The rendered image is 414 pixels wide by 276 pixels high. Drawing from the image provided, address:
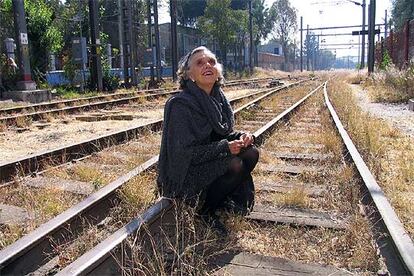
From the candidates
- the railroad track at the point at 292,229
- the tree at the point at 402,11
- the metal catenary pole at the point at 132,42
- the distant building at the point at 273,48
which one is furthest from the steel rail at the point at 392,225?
the distant building at the point at 273,48

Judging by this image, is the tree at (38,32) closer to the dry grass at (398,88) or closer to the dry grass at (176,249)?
the dry grass at (398,88)

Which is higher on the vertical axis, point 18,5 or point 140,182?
point 18,5

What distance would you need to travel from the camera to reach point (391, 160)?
553 centimetres

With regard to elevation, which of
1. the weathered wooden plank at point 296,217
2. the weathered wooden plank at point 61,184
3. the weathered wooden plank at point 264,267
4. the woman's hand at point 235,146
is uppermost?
the woman's hand at point 235,146

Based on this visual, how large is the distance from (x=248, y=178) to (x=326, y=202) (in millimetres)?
786

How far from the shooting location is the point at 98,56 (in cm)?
1891

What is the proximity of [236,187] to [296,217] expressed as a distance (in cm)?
53

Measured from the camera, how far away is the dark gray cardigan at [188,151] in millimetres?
3197

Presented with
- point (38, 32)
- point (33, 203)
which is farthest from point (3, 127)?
point (38, 32)

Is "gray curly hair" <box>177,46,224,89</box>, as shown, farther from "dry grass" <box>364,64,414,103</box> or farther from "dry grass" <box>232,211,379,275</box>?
"dry grass" <box>364,64,414,103</box>

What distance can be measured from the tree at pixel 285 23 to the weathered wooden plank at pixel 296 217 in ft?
290

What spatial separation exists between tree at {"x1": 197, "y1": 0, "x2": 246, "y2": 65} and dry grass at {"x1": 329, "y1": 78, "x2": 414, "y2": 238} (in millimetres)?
35134

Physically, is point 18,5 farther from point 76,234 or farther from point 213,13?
point 213,13

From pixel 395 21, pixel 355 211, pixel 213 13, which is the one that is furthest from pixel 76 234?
pixel 395 21
